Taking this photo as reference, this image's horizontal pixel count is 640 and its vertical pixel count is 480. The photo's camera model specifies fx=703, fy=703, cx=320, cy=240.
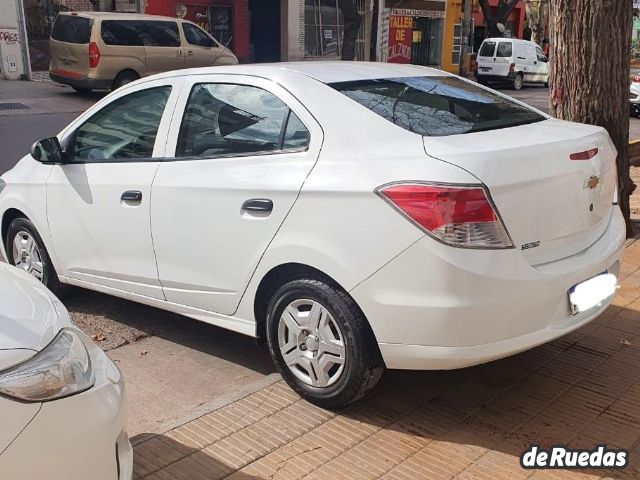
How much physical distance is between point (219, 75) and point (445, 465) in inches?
91.7

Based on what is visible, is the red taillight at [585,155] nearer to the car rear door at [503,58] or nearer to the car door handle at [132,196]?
the car door handle at [132,196]

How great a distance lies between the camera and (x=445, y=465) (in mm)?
2979

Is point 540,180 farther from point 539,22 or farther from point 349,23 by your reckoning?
point 539,22

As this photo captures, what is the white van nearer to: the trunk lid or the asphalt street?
the asphalt street

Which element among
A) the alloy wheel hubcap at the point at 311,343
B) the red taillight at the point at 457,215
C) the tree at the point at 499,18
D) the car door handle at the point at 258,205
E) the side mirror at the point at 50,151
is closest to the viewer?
the red taillight at the point at 457,215

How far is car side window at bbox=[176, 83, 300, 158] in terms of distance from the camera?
3.54 m

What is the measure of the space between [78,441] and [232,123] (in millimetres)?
2071

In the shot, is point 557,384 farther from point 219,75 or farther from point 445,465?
point 219,75

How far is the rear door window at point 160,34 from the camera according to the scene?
54.9 feet

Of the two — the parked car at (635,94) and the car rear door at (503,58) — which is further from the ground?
the car rear door at (503,58)

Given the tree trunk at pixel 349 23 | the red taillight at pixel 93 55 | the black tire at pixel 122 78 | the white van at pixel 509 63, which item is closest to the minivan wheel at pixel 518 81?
the white van at pixel 509 63

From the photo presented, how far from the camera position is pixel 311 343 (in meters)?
3.37

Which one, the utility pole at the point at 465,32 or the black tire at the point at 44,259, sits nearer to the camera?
the black tire at the point at 44,259

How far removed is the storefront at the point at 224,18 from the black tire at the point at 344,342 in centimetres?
2041
